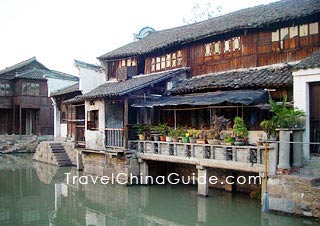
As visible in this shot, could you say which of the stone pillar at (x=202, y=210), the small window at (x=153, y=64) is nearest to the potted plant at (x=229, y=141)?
the stone pillar at (x=202, y=210)

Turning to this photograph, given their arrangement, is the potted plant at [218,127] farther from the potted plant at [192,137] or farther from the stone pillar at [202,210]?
the stone pillar at [202,210]

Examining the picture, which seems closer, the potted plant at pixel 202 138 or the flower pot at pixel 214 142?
the flower pot at pixel 214 142

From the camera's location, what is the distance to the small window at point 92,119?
822 inches

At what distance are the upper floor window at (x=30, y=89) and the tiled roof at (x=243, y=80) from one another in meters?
21.6

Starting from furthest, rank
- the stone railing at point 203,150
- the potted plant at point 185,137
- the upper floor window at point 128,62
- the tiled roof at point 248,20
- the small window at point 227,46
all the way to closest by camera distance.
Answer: the upper floor window at point 128,62 < the small window at point 227,46 < the potted plant at point 185,137 < the tiled roof at point 248,20 < the stone railing at point 203,150

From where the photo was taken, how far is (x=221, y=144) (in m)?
14.0

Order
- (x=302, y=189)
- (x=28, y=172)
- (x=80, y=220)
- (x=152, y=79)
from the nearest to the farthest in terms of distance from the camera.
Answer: (x=302, y=189), (x=80, y=220), (x=152, y=79), (x=28, y=172)

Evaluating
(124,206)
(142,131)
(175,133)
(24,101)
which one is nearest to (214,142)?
(175,133)

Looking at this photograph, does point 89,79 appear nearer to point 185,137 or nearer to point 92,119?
point 92,119

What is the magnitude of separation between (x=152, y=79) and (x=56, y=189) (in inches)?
280

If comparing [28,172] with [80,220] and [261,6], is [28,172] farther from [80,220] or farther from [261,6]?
[261,6]

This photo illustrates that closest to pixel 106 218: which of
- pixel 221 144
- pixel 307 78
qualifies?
pixel 221 144

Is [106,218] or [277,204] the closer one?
[277,204]

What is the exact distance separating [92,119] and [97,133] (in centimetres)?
108
